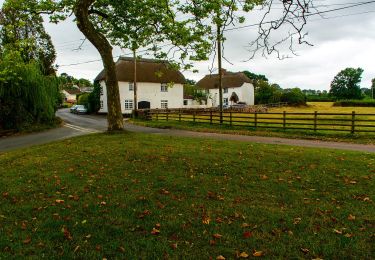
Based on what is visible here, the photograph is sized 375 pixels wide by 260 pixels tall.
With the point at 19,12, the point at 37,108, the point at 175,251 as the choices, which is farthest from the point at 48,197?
the point at 37,108

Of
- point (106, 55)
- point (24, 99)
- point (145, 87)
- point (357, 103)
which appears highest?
point (145, 87)

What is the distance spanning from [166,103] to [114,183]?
45362 mm

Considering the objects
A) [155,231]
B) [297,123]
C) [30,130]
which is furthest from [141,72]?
[155,231]

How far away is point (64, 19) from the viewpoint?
1808 cm

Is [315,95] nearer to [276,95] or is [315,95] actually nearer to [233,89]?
[276,95]

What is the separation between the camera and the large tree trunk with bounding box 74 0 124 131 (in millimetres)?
16047

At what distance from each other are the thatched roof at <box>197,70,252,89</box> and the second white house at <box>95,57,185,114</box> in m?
23.2

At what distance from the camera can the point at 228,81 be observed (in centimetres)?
7688

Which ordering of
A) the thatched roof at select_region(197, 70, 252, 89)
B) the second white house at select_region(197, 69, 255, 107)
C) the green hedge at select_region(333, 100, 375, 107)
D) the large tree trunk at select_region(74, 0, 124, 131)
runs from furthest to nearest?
the thatched roof at select_region(197, 70, 252, 89) → the second white house at select_region(197, 69, 255, 107) → the green hedge at select_region(333, 100, 375, 107) → the large tree trunk at select_region(74, 0, 124, 131)

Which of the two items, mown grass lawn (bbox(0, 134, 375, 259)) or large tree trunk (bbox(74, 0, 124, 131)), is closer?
mown grass lawn (bbox(0, 134, 375, 259))

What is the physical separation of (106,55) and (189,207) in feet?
42.2

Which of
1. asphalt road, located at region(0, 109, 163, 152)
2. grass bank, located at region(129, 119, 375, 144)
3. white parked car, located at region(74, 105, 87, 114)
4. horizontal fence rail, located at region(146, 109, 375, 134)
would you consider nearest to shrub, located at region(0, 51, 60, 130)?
asphalt road, located at region(0, 109, 163, 152)

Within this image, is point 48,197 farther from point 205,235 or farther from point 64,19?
point 64,19

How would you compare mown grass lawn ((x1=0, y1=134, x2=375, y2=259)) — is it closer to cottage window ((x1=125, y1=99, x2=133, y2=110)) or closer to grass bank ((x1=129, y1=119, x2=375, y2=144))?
grass bank ((x1=129, y1=119, x2=375, y2=144))
